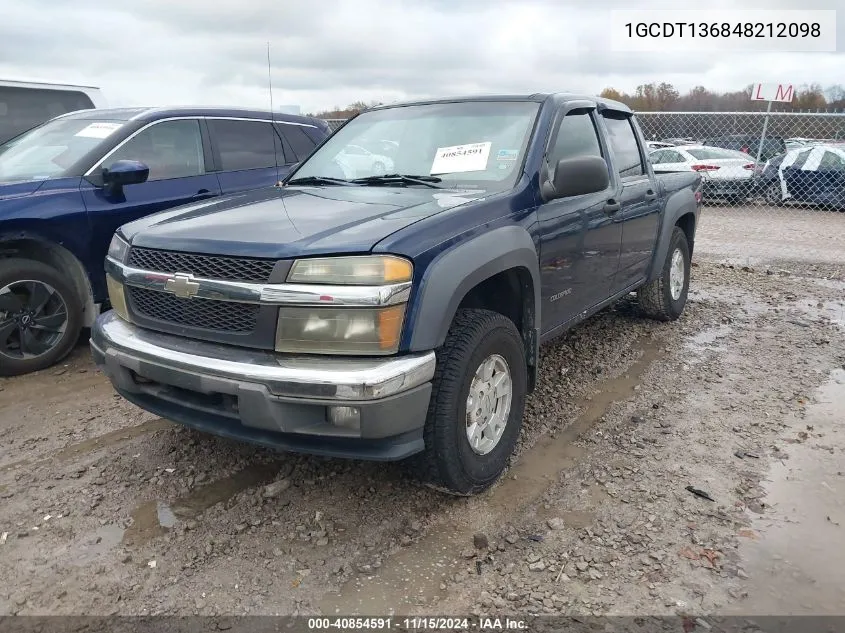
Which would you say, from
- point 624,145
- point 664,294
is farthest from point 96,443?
point 664,294

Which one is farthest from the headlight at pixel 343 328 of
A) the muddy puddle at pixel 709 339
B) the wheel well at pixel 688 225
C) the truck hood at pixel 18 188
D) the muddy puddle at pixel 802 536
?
the wheel well at pixel 688 225

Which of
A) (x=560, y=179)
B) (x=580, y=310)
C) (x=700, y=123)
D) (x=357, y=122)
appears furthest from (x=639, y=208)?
(x=700, y=123)

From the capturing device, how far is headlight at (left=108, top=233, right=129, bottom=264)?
3.01 meters

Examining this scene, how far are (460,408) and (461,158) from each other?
1.46 meters

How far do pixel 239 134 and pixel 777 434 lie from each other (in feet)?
15.3

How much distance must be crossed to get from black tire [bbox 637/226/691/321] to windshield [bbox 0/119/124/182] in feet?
14.6

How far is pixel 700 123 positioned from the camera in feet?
49.4

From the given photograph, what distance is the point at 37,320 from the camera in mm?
4473

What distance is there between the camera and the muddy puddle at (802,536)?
2.41 meters

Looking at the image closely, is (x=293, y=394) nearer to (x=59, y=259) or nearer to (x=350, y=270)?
(x=350, y=270)

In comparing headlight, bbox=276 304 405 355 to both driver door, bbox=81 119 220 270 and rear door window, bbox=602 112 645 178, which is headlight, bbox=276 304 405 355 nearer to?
rear door window, bbox=602 112 645 178

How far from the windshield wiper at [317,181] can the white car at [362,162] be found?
0.07 metres

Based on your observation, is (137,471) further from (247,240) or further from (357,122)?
(357,122)

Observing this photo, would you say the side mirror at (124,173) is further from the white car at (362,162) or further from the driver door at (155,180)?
the white car at (362,162)
